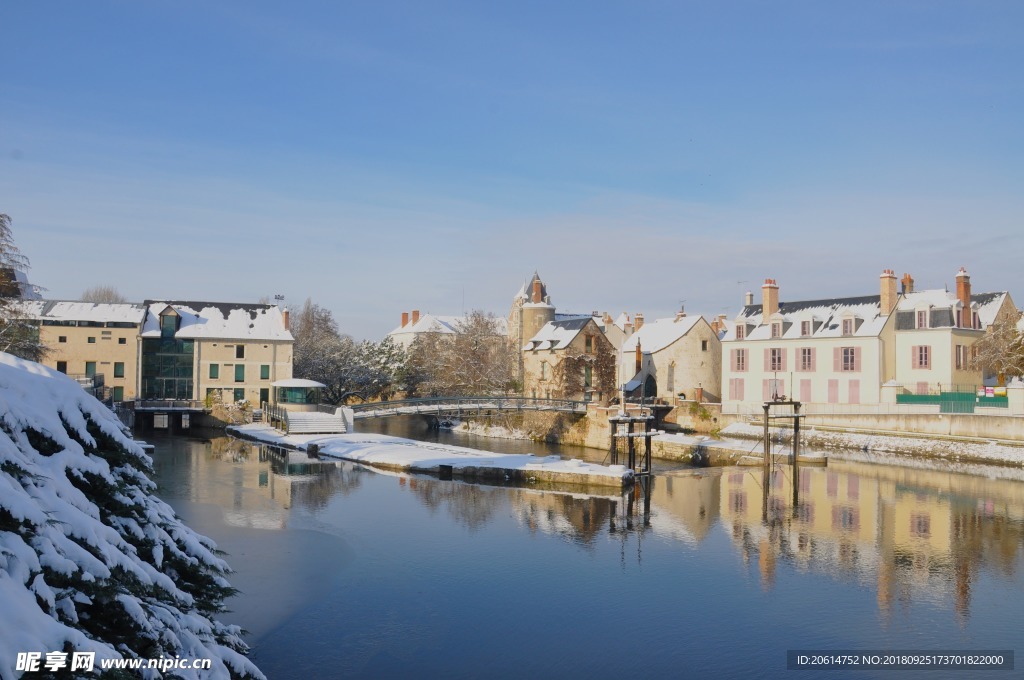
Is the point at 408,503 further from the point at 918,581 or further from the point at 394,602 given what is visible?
the point at 918,581

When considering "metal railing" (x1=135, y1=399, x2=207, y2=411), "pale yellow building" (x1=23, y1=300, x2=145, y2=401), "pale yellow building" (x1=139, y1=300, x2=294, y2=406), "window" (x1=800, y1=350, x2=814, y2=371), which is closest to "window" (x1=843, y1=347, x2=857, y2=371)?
"window" (x1=800, y1=350, x2=814, y2=371)

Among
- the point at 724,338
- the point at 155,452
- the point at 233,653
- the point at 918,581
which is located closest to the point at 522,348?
the point at 724,338

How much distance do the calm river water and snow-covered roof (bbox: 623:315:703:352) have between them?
2297 cm

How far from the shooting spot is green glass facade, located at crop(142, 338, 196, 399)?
4825 centimetres

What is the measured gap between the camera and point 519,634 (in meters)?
13.5

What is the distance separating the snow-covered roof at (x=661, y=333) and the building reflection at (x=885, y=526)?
64.5 ft

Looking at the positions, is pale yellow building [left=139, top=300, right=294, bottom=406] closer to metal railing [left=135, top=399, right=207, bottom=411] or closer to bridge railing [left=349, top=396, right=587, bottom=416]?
metal railing [left=135, top=399, right=207, bottom=411]

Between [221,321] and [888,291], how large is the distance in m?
38.8

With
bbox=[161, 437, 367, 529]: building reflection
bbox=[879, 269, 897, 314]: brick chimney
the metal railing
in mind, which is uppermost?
bbox=[879, 269, 897, 314]: brick chimney

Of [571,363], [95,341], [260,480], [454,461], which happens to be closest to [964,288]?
[571,363]

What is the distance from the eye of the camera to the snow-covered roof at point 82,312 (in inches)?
1832

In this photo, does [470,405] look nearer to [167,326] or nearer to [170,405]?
[170,405]

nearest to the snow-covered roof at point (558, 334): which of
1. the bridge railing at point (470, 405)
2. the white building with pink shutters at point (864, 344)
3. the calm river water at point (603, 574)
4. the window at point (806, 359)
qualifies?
the bridge railing at point (470, 405)

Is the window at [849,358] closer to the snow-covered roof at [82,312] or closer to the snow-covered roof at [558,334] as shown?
the snow-covered roof at [558,334]
